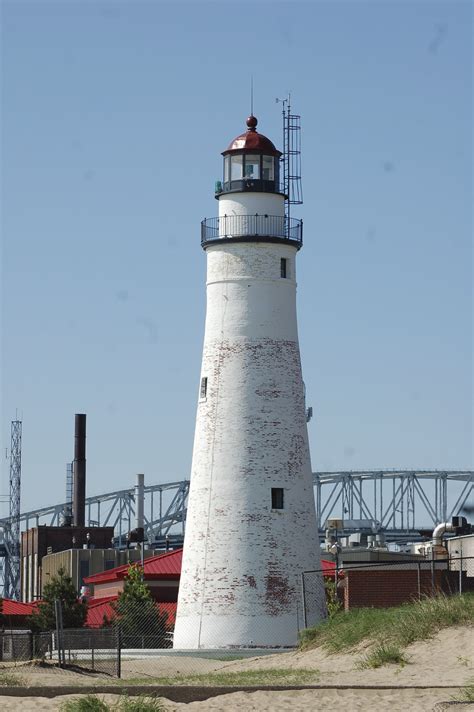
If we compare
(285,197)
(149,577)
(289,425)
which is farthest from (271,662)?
(149,577)

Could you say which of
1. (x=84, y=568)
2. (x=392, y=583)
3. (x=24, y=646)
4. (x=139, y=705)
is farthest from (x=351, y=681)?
(x=84, y=568)

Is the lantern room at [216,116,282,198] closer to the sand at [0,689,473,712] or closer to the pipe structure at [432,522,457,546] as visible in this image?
the pipe structure at [432,522,457,546]

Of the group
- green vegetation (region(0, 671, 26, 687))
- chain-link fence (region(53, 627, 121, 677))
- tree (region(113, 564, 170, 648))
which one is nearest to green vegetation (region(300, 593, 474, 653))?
chain-link fence (region(53, 627, 121, 677))

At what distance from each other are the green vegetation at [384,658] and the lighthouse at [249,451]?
13.2 m

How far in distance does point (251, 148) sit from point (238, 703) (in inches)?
1029

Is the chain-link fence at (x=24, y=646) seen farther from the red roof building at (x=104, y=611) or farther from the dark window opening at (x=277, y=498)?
the red roof building at (x=104, y=611)

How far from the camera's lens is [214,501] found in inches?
1785

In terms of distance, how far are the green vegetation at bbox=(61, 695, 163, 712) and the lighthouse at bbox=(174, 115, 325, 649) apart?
65.0 feet

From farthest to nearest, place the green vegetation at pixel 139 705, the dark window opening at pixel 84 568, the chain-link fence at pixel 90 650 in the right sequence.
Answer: the dark window opening at pixel 84 568 < the chain-link fence at pixel 90 650 < the green vegetation at pixel 139 705

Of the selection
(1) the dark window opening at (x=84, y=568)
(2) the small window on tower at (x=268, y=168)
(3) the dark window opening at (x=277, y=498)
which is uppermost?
(2) the small window on tower at (x=268, y=168)

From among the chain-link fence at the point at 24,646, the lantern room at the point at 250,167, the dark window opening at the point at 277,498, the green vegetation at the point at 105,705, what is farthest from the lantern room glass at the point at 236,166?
the green vegetation at the point at 105,705

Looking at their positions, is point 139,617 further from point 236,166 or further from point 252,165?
point 252,165

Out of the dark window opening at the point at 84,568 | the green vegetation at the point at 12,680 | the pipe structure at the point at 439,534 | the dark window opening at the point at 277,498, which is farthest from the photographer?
the dark window opening at the point at 84,568

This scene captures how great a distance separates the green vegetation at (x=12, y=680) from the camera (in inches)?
1091
